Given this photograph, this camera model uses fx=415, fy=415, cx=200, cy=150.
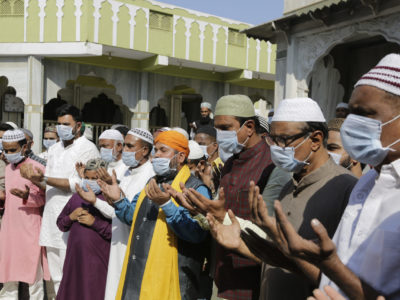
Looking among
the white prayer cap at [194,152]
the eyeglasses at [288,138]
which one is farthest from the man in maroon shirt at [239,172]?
the white prayer cap at [194,152]

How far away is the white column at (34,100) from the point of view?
424 inches

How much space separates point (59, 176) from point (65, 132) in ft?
1.62

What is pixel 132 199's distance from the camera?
3.45m

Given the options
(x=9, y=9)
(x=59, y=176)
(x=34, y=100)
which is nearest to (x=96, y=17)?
(x=9, y=9)

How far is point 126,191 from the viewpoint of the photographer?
3582mm

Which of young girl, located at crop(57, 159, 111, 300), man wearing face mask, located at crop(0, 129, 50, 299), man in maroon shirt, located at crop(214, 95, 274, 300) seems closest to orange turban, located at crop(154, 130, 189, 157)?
A: man in maroon shirt, located at crop(214, 95, 274, 300)

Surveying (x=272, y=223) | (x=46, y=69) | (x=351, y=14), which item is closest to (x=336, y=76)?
(x=351, y=14)

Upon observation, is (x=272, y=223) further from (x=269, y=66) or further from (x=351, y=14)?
(x=269, y=66)

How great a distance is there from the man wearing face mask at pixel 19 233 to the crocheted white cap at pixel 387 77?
3953 millimetres

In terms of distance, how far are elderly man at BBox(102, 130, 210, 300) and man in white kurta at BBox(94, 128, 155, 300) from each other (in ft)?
1.47

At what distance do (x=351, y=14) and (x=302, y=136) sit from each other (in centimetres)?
478

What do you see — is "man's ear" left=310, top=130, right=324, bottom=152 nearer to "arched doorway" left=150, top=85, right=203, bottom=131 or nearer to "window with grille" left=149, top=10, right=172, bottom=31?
"window with grille" left=149, top=10, right=172, bottom=31

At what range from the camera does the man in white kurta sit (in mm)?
3367

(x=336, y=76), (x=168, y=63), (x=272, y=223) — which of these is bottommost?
(x=272, y=223)
